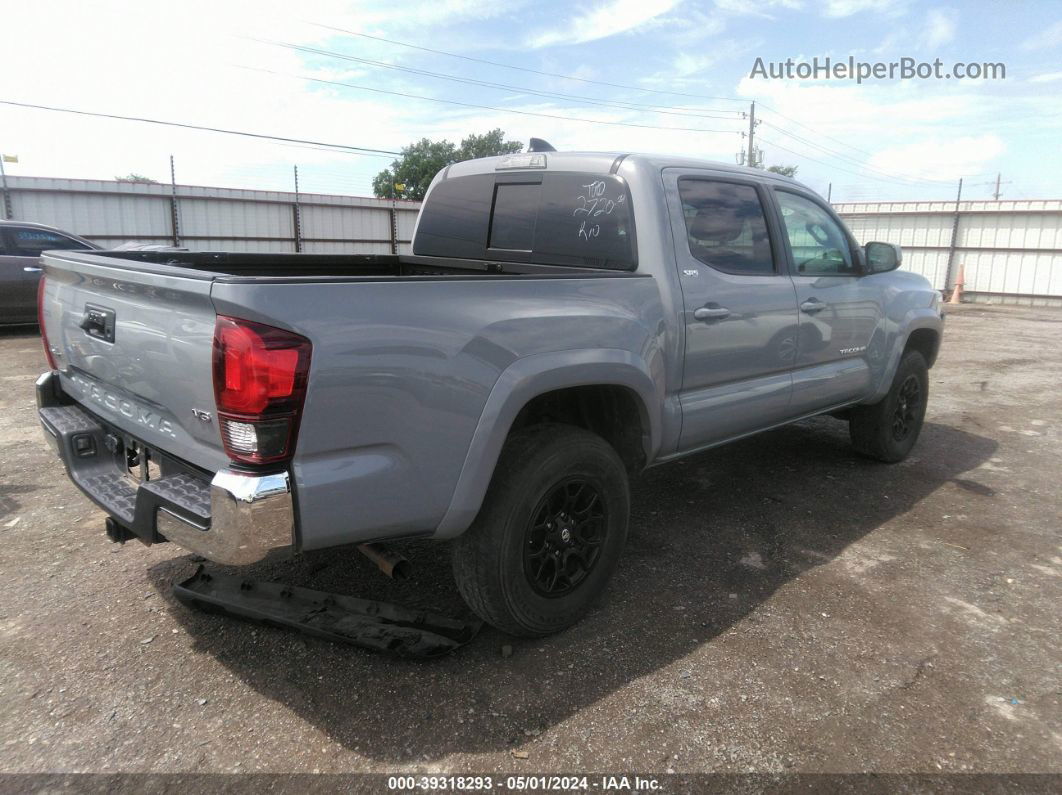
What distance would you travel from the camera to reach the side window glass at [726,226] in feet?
11.4

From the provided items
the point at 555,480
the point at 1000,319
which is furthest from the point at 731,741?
the point at 1000,319

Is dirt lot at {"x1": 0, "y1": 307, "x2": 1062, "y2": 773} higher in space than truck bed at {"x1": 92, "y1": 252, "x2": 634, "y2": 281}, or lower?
lower

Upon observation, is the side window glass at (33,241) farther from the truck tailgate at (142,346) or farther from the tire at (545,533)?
the tire at (545,533)

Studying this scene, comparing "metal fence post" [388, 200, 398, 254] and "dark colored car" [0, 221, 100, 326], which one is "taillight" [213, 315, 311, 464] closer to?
A: "dark colored car" [0, 221, 100, 326]

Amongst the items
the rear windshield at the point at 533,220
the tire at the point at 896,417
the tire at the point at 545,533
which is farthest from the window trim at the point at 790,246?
the tire at the point at 545,533

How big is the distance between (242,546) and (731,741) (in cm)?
164

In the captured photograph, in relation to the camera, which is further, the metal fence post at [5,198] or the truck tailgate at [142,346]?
the metal fence post at [5,198]

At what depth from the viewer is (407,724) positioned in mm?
2445

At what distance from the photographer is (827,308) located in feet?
13.8

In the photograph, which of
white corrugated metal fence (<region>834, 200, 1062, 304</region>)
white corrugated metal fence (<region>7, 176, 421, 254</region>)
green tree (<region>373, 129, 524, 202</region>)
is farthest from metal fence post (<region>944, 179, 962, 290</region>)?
green tree (<region>373, 129, 524, 202</region>)

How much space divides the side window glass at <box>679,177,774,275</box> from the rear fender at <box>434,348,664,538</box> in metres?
0.87

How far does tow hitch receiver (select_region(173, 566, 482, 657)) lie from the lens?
2.75 meters

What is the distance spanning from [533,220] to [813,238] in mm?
1747

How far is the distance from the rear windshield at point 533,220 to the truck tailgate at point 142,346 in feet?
5.69
